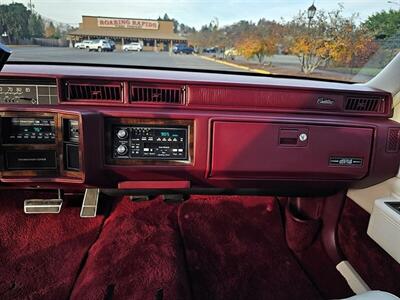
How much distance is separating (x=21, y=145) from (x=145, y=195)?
901 millimetres

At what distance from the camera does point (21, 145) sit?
2092mm

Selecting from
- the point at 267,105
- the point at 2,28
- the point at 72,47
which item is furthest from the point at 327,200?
the point at 2,28

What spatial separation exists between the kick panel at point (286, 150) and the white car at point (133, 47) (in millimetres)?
951

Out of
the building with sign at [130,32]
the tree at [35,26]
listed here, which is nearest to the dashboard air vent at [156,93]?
the building with sign at [130,32]

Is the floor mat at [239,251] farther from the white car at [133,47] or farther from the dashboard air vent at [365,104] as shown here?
the white car at [133,47]

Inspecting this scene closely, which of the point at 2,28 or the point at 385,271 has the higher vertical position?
the point at 2,28

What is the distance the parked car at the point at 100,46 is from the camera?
8.18 ft

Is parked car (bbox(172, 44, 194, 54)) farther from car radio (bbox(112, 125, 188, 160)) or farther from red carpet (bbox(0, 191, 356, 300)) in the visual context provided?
red carpet (bbox(0, 191, 356, 300))

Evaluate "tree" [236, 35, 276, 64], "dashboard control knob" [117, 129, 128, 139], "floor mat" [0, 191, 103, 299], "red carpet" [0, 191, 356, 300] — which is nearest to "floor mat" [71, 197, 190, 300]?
"red carpet" [0, 191, 356, 300]

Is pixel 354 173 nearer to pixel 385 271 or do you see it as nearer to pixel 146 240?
pixel 385 271

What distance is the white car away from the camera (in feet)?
8.57

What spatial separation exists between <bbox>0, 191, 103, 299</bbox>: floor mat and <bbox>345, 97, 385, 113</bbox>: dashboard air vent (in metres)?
2.10

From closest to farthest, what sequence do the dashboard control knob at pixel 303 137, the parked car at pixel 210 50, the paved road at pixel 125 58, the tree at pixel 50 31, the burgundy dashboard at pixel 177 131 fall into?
1. the burgundy dashboard at pixel 177 131
2. the dashboard control knob at pixel 303 137
3. the tree at pixel 50 31
4. the paved road at pixel 125 58
5. the parked car at pixel 210 50

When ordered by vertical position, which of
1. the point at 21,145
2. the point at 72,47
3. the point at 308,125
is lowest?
the point at 21,145
